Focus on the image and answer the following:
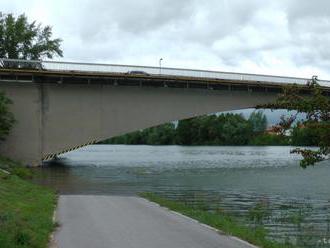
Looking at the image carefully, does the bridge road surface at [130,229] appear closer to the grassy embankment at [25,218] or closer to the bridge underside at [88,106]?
the grassy embankment at [25,218]

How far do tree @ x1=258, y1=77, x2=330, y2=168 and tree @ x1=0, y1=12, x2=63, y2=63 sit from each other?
5806 cm

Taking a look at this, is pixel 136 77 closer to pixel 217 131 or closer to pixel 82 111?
pixel 82 111

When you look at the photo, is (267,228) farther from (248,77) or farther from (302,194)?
(248,77)

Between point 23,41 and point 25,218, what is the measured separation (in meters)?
54.2

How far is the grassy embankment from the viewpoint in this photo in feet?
36.7

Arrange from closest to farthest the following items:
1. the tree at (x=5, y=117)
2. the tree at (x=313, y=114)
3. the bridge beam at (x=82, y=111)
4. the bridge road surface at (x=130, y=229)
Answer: the tree at (x=313, y=114) → the bridge road surface at (x=130, y=229) → the tree at (x=5, y=117) → the bridge beam at (x=82, y=111)

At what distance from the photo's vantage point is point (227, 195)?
97.5 feet

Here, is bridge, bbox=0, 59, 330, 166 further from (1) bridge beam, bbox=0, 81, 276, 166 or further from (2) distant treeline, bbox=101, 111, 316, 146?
(2) distant treeline, bbox=101, 111, 316, 146

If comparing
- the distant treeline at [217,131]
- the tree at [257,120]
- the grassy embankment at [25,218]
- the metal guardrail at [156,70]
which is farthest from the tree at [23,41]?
the tree at [257,120]

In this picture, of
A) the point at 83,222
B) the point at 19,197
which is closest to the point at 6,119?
the point at 19,197

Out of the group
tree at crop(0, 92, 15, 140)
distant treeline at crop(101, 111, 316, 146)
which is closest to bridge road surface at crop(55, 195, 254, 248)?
tree at crop(0, 92, 15, 140)

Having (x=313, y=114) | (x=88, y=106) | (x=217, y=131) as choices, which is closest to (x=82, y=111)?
(x=88, y=106)

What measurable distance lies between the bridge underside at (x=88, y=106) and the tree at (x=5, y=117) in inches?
46.8

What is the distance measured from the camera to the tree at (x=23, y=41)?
216 feet
